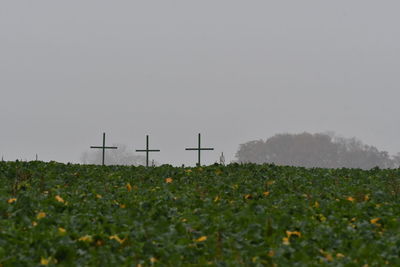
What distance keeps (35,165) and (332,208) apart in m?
9.38

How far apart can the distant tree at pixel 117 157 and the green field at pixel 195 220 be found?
285 ft

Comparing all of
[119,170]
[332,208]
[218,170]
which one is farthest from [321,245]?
[119,170]

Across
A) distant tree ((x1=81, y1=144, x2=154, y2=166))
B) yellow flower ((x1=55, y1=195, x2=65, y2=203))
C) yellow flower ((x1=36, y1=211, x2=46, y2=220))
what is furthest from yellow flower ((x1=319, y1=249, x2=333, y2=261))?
distant tree ((x1=81, y1=144, x2=154, y2=166))

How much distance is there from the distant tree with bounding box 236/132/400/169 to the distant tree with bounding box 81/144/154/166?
80.6 ft

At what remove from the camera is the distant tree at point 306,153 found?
82250mm

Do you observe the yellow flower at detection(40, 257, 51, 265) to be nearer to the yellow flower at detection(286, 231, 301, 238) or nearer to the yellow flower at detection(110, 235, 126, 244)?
the yellow flower at detection(110, 235, 126, 244)

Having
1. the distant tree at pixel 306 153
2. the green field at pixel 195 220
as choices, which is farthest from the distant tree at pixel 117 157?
the green field at pixel 195 220

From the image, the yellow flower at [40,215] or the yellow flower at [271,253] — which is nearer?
the yellow flower at [271,253]

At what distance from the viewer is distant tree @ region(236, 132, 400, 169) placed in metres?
82.2

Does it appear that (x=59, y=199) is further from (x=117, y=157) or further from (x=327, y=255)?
(x=117, y=157)

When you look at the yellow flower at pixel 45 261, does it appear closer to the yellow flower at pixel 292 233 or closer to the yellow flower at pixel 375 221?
the yellow flower at pixel 292 233

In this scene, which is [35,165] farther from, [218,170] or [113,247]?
[113,247]

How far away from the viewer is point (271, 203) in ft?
39.3

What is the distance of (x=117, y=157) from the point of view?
342 feet
